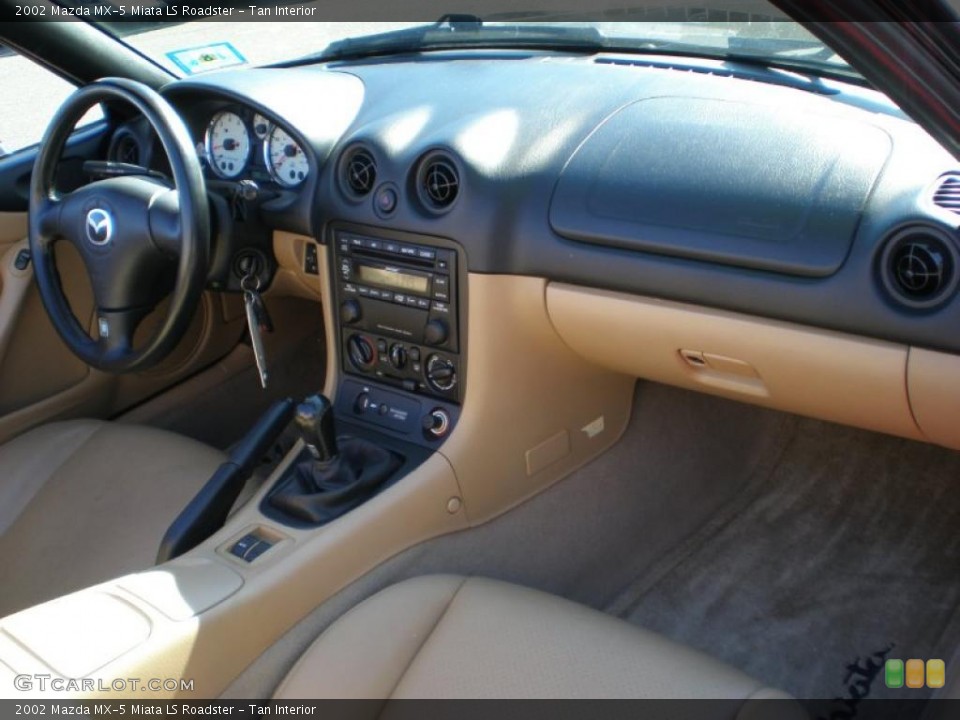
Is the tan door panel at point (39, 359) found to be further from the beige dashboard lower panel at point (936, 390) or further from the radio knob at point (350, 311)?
the beige dashboard lower panel at point (936, 390)

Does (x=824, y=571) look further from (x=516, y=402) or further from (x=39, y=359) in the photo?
(x=39, y=359)

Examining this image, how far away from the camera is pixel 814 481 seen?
102 inches

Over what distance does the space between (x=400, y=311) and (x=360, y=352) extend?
16 cm

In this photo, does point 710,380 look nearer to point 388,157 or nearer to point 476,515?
point 476,515

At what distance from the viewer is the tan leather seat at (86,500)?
81.8 inches

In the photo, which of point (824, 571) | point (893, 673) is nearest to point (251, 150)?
point (824, 571)

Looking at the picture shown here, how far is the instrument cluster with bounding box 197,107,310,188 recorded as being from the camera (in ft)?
7.52

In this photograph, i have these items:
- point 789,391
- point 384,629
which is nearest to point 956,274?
point 789,391

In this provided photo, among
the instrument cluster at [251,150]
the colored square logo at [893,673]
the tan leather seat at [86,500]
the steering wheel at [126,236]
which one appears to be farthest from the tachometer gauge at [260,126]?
the colored square logo at [893,673]

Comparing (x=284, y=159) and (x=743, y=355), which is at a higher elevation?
(x=284, y=159)

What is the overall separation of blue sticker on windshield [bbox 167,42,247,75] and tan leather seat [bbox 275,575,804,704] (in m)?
1.49

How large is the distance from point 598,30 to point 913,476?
1.20 meters

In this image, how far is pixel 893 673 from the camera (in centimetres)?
214

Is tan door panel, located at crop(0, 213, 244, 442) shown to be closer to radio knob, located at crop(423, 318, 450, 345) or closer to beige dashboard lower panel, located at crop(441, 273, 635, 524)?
radio knob, located at crop(423, 318, 450, 345)
